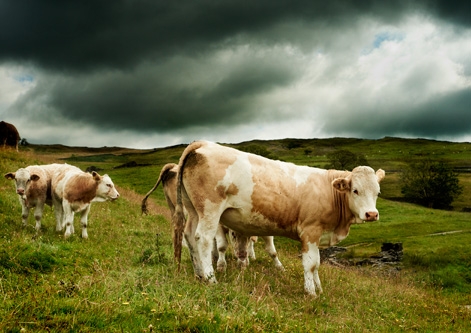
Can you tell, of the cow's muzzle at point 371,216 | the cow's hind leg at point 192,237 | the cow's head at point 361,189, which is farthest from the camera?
the cow's head at point 361,189

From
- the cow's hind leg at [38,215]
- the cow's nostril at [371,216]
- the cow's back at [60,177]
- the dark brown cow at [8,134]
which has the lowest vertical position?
the cow's hind leg at [38,215]

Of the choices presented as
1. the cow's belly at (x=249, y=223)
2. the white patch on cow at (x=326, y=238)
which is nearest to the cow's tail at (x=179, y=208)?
the cow's belly at (x=249, y=223)

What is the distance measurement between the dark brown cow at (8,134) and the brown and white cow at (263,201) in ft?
90.8

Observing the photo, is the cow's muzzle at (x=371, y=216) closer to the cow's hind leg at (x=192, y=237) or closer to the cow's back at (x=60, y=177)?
the cow's hind leg at (x=192, y=237)

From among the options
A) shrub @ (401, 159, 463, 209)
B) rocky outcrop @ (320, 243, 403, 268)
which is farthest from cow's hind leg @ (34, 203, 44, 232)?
shrub @ (401, 159, 463, 209)

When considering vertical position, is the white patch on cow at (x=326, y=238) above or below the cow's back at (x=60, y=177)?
below

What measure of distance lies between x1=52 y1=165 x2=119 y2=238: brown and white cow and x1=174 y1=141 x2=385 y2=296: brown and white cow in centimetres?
590

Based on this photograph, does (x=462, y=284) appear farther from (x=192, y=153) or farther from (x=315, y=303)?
(x=192, y=153)

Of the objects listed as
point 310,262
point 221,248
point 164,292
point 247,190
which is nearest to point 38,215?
point 221,248

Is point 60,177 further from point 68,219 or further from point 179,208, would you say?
point 179,208

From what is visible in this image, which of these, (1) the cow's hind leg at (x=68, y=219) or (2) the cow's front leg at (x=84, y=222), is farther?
(2) the cow's front leg at (x=84, y=222)

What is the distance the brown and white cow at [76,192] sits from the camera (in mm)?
13398

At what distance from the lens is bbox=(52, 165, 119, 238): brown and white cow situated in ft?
44.0

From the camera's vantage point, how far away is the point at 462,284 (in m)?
17.4
